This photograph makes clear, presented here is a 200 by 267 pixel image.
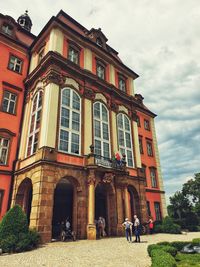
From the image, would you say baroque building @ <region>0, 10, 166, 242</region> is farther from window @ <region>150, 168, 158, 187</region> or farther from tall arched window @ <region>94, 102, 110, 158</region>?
window @ <region>150, 168, 158, 187</region>

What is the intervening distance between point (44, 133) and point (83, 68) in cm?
989

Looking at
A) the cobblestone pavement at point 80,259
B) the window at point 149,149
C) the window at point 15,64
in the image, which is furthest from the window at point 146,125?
the cobblestone pavement at point 80,259

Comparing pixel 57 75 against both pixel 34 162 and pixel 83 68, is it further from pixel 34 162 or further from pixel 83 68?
pixel 34 162

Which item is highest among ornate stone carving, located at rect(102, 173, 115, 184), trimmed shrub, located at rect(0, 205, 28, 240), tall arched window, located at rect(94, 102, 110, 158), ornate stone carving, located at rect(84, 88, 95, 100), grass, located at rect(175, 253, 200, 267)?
ornate stone carving, located at rect(84, 88, 95, 100)

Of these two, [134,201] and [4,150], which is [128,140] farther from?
[4,150]

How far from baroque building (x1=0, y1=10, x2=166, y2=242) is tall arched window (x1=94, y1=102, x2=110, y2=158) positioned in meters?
0.11

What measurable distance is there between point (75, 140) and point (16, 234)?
9.39 meters

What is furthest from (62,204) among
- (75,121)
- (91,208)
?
(75,121)

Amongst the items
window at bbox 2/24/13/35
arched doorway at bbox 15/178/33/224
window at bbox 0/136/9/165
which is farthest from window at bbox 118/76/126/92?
arched doorway at bbox 15/178/33/224

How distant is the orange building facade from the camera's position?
18.8 meters

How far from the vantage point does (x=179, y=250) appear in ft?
40.7

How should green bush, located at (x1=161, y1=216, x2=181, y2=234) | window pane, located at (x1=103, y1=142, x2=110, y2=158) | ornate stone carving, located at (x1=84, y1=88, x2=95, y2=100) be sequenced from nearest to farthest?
window pane, located at (x1=103, y1=142, x2=110, y2=158) < ornate stone carving, located at (x1=84, y1=88, x2=95, y2=100) < green bush, located at (x1=161, y1=216, x2=181, y2=234)

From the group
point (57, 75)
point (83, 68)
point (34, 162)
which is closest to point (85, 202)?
point (34, 162)

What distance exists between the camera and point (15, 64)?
23125 millimetres
